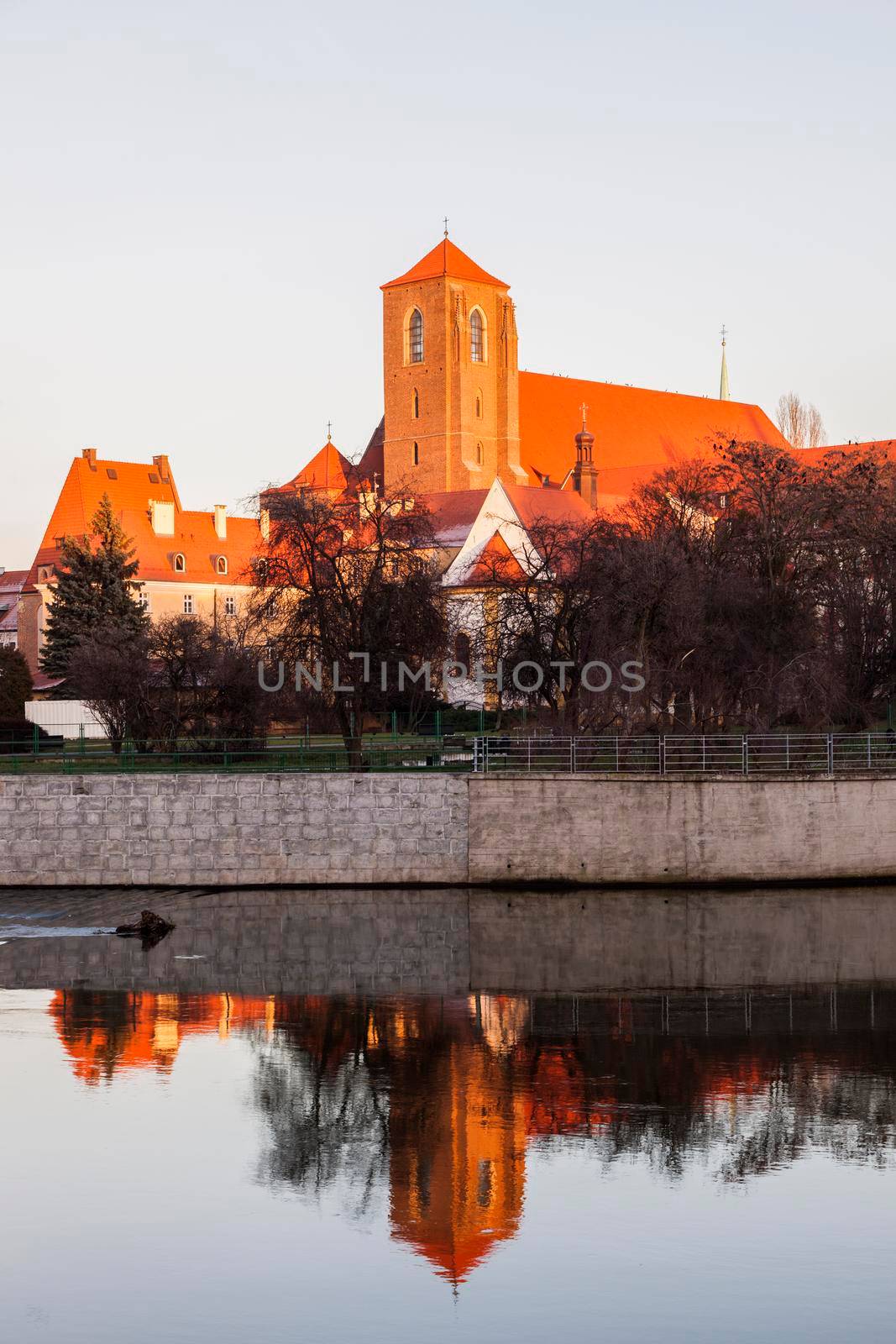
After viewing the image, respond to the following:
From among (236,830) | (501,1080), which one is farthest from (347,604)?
(501,1080)

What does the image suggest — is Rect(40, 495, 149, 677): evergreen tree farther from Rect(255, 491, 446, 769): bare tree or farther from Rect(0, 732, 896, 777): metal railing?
Rect(0, 732, 896, 777): metal railing

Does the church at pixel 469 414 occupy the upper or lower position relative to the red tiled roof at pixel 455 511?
upper

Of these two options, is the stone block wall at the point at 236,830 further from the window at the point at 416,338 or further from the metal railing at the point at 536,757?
the window at the point at 416,338

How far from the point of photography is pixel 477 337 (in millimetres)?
107625

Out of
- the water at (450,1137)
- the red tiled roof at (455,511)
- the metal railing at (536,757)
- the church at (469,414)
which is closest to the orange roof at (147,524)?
the church at (469,414)

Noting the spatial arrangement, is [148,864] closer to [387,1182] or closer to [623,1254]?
[387,1182]

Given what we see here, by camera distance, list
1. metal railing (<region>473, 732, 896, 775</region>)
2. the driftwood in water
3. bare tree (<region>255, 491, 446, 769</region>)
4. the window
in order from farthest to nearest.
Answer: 1. the window
2. bare tree (<region>255, 491, 446, 769</region>)
3. metal railing (<region>473, 732, 896, 775</region>)
4. the driftwood in water

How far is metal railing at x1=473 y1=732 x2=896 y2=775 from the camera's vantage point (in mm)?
36188

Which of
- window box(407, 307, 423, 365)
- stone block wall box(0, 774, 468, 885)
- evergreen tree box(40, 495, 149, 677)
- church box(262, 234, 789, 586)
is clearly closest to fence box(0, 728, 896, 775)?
stone block wall box(0, 774, 468, 885)

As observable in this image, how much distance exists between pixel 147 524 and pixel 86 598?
27.7 metres

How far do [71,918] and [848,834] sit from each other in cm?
1486

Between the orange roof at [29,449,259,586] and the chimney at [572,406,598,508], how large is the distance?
18.3m

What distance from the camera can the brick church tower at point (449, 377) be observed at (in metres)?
105

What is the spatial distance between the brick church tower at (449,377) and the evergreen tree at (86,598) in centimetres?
3239
